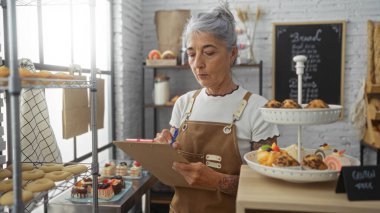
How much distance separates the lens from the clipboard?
113 centimetres

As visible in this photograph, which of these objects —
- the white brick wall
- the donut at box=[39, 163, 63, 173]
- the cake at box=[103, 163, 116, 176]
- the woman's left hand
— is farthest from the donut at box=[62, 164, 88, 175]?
the white brick wall

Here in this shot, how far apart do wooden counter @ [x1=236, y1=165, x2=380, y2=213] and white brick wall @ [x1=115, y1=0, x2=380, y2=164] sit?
8.91ft

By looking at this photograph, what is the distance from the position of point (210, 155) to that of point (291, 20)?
8.88ft

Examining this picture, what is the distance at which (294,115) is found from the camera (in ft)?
2.93

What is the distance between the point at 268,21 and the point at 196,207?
2.79 meters

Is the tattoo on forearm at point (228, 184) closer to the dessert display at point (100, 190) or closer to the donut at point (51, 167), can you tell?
the donut at point (51, 167)

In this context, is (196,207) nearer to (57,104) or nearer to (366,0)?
(57,104)

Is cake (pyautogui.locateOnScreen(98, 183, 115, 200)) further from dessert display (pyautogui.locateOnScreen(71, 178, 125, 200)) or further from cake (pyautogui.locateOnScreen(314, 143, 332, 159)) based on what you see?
cake (pyautogui.locateOnScreen(314, 143, 332, 159))

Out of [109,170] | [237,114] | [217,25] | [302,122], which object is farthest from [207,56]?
[109,170]

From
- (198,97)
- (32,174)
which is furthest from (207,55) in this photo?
(32,174)

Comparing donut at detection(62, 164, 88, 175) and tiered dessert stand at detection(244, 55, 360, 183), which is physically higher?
tiered dessert stand at detection(244, 55, 360, 183)

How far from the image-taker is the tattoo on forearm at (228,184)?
1.37 m

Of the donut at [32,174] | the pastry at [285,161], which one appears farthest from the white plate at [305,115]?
the donut at [32,174]

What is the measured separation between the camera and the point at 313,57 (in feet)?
12.2
